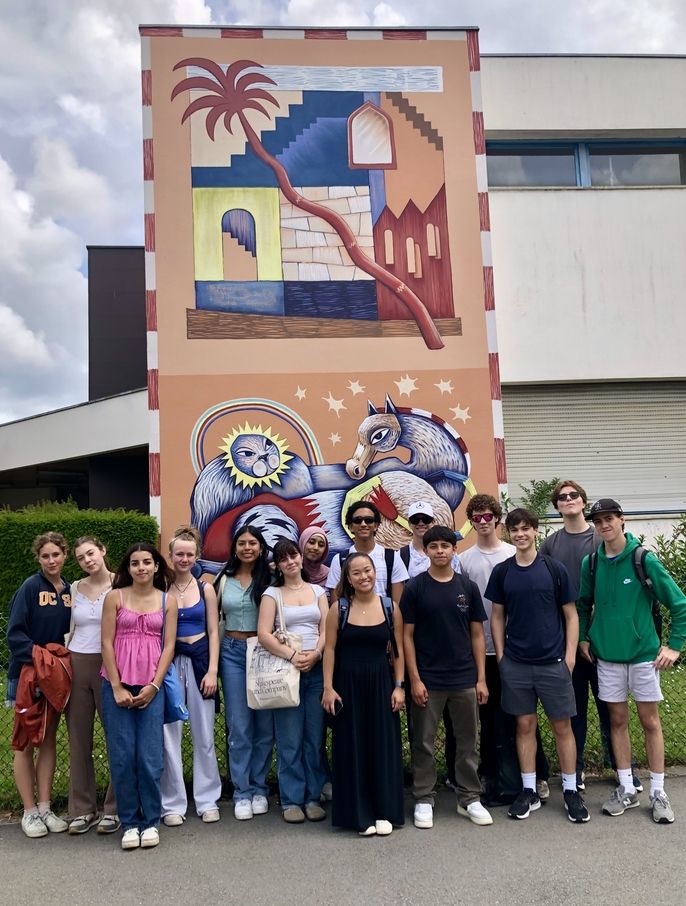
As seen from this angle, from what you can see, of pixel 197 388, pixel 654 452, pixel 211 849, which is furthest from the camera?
pixel 654 452

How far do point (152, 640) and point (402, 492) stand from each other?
16.9 ft

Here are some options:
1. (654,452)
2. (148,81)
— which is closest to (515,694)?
(654,452)

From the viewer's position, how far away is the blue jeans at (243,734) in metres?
4.62

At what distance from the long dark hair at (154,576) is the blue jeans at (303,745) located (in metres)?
1.04

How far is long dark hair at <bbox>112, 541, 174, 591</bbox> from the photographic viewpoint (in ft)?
14.5

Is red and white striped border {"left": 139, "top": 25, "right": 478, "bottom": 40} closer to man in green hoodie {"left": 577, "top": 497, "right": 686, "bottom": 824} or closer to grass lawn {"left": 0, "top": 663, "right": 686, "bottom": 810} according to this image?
man in green hoodie {"left": 577, "top": 497, "right": 686, "bottom": 824}

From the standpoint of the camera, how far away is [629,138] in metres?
11.4

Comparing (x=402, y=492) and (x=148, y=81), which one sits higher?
(x=148, y=81)

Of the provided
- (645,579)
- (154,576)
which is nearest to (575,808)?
(645,579)

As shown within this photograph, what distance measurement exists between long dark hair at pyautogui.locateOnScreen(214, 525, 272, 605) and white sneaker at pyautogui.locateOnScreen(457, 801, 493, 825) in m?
1.75

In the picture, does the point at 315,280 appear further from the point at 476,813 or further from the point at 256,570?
the point at 476,813

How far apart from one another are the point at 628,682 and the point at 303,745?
203 centimetres

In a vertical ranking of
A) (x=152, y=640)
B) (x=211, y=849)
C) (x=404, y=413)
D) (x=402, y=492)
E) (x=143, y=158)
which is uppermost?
(x=143, y=158)

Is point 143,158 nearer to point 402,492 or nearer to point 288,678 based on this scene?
point 402,492
